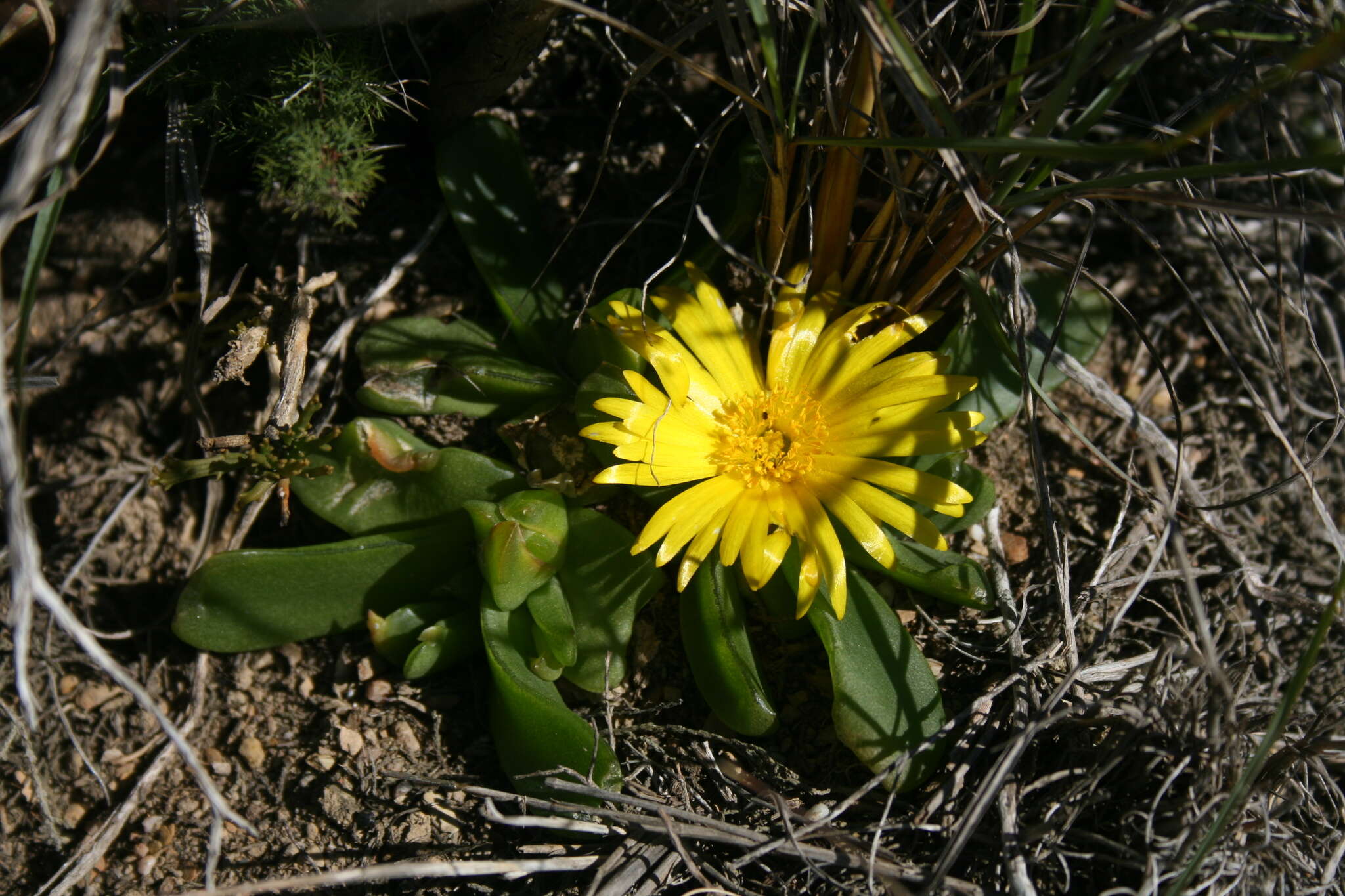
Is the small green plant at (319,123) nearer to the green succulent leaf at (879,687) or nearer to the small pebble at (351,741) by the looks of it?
the small pebble at (351,741)

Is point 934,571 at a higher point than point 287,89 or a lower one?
lower

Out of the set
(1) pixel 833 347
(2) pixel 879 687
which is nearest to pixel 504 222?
(1) pixel 833 347

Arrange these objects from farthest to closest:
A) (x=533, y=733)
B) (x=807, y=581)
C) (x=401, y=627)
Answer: (x=401, y=627), (x=533, y=733), (x=807, y=581)

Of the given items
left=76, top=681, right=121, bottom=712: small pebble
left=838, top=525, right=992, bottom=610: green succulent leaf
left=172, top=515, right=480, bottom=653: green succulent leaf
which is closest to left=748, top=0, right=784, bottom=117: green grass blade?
left=838, top=525, right=992, bottom=610: green succulent leaf

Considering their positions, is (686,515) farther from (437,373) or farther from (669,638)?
(437,373)

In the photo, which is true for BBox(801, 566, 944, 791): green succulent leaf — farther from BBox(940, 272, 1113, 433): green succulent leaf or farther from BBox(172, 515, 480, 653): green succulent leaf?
BBox(172, 515, 480, 653): green succulent leaf

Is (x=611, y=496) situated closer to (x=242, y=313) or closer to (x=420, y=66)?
(x=242, y=313)
